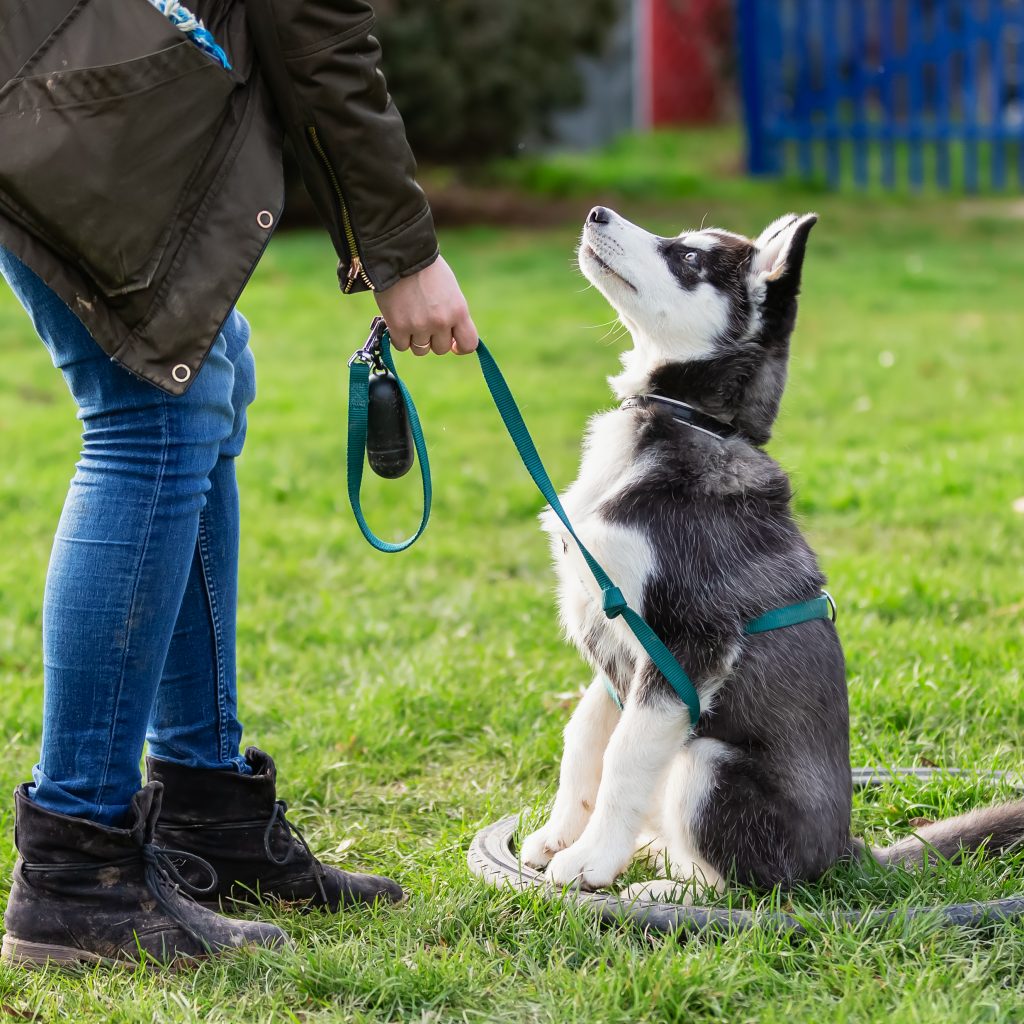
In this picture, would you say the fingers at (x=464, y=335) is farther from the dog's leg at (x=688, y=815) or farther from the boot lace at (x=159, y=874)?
the boot lace at (x=159, y=874)

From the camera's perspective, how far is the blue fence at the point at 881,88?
584 inches

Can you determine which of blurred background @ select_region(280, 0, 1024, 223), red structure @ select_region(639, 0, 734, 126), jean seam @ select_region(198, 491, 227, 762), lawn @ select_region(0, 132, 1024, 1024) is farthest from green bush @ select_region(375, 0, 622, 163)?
jean seam @ select_region(198, 491, 227, 762)

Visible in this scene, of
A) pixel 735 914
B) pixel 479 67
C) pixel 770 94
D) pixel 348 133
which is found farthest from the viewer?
pixel 770 94

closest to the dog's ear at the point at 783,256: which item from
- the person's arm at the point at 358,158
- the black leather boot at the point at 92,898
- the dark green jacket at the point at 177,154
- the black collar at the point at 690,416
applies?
the black collar at the point at 690,416

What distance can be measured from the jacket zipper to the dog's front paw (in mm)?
1137

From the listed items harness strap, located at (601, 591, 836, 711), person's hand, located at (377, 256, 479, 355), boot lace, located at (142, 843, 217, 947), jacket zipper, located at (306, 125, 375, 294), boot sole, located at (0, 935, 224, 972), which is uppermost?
jacket zipper, located at (306, 125, 375, 294)

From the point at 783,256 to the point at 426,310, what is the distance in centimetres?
83

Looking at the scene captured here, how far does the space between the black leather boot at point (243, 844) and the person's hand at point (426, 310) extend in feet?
3.11

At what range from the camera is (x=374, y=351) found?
9.01 ft

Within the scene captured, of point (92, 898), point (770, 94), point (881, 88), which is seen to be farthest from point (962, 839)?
point (881, 88)

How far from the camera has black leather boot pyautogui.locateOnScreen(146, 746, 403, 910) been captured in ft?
9.21

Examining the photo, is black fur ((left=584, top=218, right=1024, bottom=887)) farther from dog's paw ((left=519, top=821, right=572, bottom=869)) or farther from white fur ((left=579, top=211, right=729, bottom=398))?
dog's paw ((left=519, top=821, right=572, bottom=869))

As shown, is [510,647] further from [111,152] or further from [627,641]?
[111,152]

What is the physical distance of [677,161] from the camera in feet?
61.3
